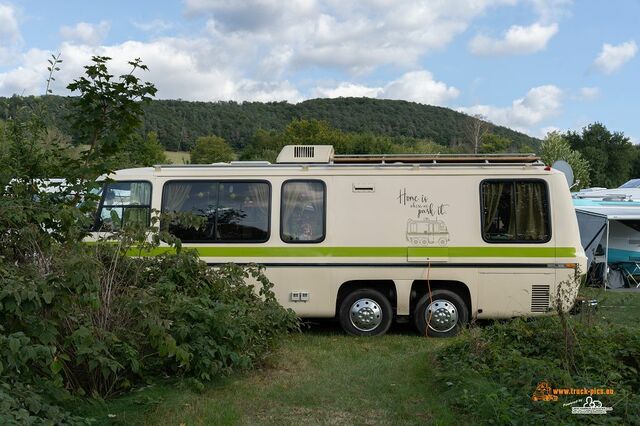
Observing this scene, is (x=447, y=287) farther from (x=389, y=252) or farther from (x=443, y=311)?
(x=389, y=252)

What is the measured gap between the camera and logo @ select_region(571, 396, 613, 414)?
4691 mm

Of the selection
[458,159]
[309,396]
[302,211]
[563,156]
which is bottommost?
[309,396]

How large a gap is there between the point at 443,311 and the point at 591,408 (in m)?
4.15

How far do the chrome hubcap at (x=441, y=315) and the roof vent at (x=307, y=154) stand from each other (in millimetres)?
2616

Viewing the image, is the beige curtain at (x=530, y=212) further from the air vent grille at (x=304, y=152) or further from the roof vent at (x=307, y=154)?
the air vent grille at (x=304, y=152)

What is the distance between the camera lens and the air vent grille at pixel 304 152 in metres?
9.49

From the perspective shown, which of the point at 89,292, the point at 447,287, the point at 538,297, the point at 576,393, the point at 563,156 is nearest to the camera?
the point at 89,292

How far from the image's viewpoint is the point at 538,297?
28.7 feet

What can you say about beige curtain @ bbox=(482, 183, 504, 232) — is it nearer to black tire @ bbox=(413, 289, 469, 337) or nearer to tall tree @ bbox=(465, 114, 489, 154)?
black tire @ bbox=(413, 289, 469, 337)

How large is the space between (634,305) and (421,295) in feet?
15.3

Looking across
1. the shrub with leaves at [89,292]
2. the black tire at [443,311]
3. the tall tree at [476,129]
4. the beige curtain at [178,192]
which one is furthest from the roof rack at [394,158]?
the tall tree at [476,129]

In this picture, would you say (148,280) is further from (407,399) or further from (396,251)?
(396,251)

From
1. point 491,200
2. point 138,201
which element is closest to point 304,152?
point 138,201

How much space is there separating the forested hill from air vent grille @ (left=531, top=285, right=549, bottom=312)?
4745 cm
